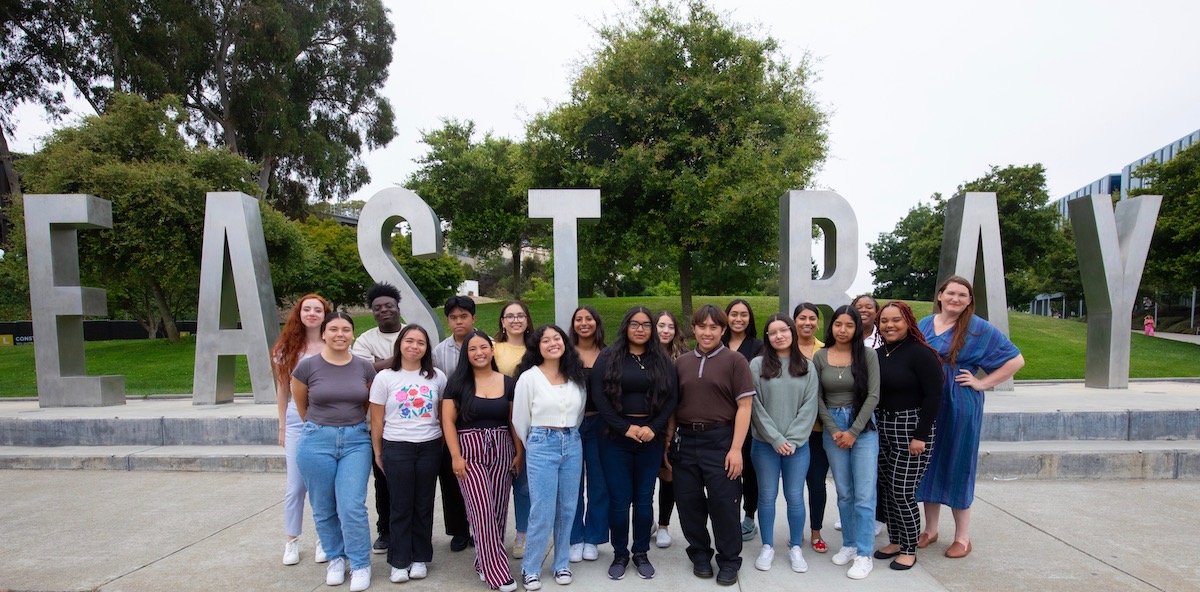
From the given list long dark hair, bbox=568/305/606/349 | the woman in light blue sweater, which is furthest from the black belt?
long dark hair, bbox=568/305/606/349

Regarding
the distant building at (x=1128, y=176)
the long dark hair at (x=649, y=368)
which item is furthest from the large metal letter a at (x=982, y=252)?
the distant building at (x=1128, y=176)

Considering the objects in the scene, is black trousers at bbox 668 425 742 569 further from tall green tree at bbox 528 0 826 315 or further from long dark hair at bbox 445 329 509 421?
tall green tree at bbox 528 0 826 315

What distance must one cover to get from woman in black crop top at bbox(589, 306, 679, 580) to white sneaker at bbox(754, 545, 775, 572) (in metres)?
0.65

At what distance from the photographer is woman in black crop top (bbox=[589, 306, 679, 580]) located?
12.0ft

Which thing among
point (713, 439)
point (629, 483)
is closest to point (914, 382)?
point (713, 439)

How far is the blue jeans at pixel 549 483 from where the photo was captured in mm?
3629

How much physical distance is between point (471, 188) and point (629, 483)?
21.5 meters

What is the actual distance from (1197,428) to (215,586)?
28.2 ft

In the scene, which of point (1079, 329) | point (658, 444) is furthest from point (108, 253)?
point (1079, 329)

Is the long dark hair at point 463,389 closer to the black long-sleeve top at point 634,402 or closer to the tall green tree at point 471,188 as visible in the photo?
the black long-sleeve top at point 634,402

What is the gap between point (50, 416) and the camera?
7.15 meters

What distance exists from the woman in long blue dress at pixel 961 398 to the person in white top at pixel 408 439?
123 inches

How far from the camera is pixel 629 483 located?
150 inches

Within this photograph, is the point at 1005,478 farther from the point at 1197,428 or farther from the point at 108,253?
the point at 108,253
